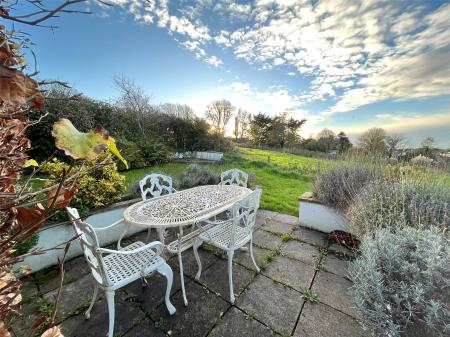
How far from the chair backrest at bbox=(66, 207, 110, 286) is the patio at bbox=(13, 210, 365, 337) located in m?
0.60

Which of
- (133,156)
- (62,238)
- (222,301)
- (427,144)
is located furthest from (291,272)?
(133,156)

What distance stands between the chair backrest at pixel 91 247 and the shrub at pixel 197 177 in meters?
3.51

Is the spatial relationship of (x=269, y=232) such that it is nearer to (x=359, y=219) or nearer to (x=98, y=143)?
(x=359, y=219)

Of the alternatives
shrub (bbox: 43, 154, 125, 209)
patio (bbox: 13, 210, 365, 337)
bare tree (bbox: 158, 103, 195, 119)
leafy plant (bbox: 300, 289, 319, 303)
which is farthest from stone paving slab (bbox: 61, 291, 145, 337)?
bare tree (bbox: 158, 103, 195, 119)

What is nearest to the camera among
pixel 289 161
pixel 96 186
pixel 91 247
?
pixel 91 247

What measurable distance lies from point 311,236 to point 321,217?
459 mm

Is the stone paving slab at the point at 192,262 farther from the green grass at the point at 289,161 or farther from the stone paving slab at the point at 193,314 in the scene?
the green grass at the point at 289,161

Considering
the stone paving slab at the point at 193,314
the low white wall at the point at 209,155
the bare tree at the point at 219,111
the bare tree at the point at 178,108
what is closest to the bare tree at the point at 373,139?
the stone paving slab at the point at 193,314

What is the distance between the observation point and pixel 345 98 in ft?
26.9

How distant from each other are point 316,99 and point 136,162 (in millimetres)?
9918

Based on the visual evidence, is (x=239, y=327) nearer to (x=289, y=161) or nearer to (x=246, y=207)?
(x=246, y=207)

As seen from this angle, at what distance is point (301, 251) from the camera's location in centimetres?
319

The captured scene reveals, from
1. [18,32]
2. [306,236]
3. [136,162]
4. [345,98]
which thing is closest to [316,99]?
[345,98]

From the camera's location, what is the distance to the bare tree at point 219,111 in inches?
866
